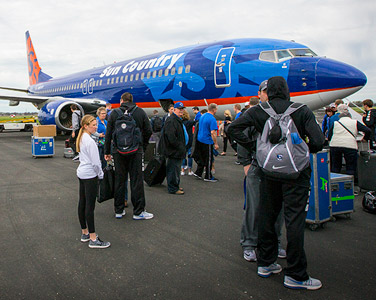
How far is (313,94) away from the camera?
31.1 feet

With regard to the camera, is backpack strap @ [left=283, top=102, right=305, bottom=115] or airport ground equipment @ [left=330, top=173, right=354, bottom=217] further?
airport ground equipment @ [left=330, top=173, right=354, bottom=217]

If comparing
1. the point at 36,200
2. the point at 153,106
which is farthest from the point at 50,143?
the point at 36,200

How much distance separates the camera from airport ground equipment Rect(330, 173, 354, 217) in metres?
4.75

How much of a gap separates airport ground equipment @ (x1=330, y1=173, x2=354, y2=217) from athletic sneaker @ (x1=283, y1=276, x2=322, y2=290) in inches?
79.2

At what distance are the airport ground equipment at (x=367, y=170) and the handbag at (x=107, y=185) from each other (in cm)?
449

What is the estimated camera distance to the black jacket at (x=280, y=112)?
2982 mm

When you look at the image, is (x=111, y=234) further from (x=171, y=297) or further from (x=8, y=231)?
(x=171, y=297)

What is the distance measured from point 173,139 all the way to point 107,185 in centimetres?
174

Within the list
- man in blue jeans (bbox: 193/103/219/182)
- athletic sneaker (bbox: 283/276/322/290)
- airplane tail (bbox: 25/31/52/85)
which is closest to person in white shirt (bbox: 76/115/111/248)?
athletic sneaker (bbox: 283/276/322/290)

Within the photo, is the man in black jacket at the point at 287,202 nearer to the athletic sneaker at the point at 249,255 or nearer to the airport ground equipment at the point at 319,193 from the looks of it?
the athletic sneaker at the point at 249,255

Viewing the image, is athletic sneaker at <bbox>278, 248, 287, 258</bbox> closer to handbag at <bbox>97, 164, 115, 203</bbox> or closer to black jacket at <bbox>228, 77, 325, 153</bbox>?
black jacket at <bbox>228, 77, 325, 153</bbox>

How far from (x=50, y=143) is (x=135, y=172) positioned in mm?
7845

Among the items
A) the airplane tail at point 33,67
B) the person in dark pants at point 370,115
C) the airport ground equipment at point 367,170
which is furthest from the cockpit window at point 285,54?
the airplane tail at point 33,67

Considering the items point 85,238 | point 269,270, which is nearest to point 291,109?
point 269,270
